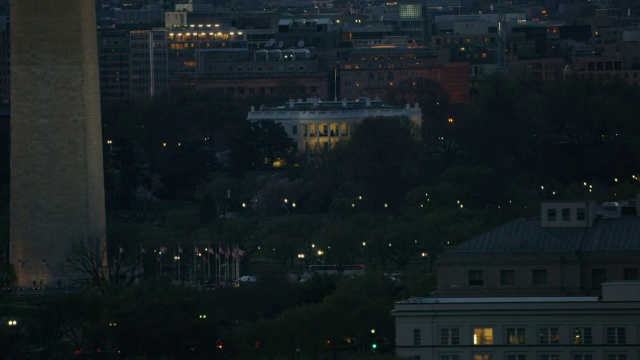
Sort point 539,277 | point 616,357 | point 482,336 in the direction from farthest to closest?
1. point 539,277
2. point 482,336
3. point 616,357

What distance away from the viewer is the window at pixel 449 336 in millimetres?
92312

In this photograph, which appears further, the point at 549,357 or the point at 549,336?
the point at 549,336

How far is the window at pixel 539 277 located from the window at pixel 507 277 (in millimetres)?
551

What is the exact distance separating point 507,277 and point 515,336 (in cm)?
866

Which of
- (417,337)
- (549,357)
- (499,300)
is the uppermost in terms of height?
(499,300)

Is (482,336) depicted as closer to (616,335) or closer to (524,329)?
(524,329)

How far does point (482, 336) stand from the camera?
9238 centimetres

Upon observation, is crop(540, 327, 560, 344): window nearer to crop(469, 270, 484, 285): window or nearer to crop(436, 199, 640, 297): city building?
crop(436, 199, 640, 297): city building

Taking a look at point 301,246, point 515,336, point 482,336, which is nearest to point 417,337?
point 482,336

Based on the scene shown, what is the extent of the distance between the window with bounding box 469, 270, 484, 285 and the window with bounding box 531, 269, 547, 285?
4.71ft

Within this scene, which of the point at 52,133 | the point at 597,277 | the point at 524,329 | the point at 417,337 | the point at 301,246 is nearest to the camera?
the point at 524,329

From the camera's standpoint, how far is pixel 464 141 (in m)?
189

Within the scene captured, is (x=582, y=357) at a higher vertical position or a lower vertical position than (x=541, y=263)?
lower

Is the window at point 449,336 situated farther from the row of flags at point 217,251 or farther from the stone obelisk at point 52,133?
the row of flags at point 217,251
